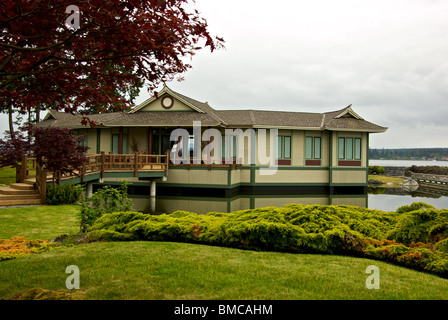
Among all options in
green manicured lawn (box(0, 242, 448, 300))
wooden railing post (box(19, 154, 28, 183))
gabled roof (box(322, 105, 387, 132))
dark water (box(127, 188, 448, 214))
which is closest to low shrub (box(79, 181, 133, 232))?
green manicured lawn (box(0, 242, 448, 300))

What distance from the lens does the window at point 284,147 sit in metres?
24.9

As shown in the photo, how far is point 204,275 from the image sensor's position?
5.33 metres

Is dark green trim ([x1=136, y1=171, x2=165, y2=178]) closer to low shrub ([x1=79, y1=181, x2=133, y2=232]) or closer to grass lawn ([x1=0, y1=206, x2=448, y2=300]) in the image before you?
low shrub ([x1=79, y1=181, x2=133, y2=232])

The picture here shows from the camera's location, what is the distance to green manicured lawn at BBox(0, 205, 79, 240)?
34.4 feet

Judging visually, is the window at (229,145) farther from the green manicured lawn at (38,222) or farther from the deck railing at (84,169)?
the green manicured lawn at (38,222)

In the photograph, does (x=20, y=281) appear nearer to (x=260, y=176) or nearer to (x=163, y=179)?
(x=163, y=179)

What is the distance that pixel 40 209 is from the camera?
14.3 meters

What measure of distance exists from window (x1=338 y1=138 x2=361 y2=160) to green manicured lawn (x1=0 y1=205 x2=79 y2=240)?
18818 mm

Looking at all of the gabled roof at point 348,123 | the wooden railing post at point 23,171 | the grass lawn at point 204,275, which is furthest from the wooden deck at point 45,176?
the gabled roof at point 348,123

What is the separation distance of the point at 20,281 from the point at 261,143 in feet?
67.1

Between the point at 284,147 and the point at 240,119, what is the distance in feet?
12.7

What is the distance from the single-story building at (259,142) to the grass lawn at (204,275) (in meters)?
16.5

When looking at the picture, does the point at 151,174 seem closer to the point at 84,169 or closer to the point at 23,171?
the point at 84,169
